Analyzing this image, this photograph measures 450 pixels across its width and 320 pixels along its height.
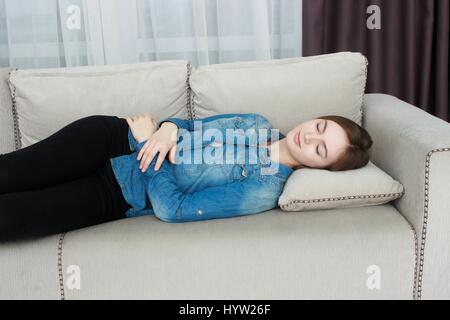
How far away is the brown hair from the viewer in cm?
163

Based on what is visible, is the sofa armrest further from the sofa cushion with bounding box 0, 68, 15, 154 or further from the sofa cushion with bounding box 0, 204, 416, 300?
the sofa cushion with bounding box 0, 68, 15, 154

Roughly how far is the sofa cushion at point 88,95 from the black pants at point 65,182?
0.16 m

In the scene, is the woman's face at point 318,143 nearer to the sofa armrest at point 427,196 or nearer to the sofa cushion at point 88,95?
the sofa armrest at point 427,196

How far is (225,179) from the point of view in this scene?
5.38ft

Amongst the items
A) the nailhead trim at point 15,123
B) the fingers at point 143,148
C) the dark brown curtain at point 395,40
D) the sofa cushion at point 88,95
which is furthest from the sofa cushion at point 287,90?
the nailhead trim at point 15,123

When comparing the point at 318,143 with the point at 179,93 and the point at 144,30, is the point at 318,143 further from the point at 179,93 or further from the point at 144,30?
the point at 144,30

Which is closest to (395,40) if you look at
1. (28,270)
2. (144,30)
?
(144,30)

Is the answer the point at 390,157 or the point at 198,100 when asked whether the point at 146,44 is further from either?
the point at 390,157

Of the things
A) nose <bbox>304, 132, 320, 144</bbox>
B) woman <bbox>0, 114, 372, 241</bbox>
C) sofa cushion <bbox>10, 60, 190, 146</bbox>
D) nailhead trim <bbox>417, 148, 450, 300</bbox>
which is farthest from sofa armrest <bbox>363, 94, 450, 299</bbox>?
sofa cushion <bbox>10, 60, 190, 146</bbox>

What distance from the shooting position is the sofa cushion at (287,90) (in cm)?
193

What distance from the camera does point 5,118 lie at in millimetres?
1955

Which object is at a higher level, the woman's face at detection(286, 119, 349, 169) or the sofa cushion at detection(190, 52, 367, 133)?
the sofa cushion at detection(190, 52, 367, 133)
